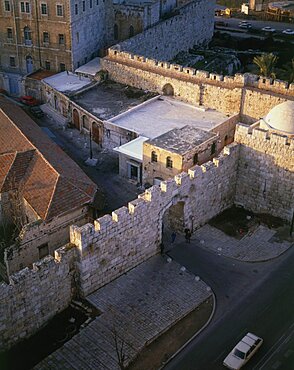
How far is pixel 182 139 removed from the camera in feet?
147

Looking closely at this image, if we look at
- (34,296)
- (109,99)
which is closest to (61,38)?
(109,99)

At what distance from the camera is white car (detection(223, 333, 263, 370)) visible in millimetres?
29812

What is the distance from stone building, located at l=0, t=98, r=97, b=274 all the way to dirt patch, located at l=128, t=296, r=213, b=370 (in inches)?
391

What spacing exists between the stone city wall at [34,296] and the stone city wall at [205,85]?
2350 cm

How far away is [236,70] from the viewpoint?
7250cm

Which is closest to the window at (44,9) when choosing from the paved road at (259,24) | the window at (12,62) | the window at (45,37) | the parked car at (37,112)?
the window at (45,37)

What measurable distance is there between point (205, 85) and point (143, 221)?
19870 mm

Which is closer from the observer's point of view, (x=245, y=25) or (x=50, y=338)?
(x=50, y=338)

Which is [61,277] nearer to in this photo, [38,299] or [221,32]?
[38,299]

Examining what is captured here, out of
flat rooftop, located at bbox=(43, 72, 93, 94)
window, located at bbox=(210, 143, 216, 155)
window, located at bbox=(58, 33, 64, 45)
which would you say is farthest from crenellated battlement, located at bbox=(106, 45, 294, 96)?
window, located at bbox=(210, 143, 216, 155)

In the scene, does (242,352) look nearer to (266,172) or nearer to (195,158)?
(266,172)

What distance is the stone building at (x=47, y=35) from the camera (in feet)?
200

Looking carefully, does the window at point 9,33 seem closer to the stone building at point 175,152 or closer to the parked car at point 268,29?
the stone building at point 175,152

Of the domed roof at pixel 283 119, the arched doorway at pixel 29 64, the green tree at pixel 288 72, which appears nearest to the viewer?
the domed roof at pixel 283 119
